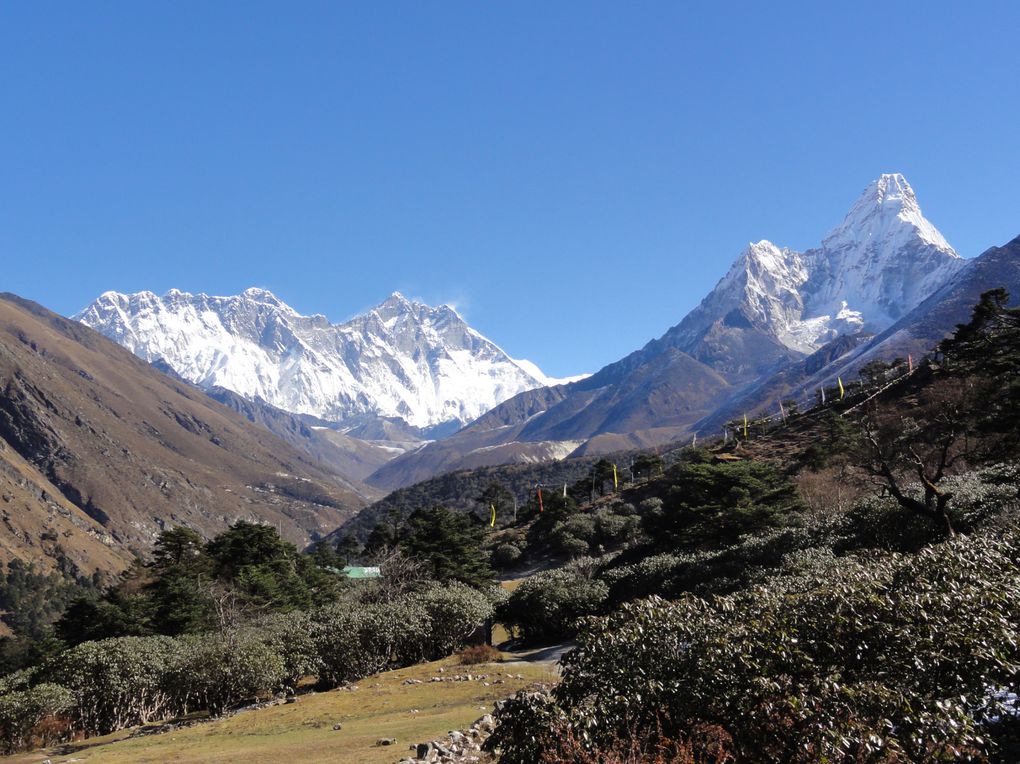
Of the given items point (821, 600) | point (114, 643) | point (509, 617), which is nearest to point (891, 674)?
point (821, 600)

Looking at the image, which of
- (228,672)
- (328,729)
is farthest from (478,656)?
(328,729)

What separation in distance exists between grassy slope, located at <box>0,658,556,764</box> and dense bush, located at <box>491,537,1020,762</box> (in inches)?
301

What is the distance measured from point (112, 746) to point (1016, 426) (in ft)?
114

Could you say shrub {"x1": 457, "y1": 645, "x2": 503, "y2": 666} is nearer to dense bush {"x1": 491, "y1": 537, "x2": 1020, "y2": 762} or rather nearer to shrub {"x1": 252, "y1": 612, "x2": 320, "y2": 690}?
shrub {"x1": 252, "y1": 612, "x2": 320, "y2": 690}

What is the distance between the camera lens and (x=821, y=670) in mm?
7719

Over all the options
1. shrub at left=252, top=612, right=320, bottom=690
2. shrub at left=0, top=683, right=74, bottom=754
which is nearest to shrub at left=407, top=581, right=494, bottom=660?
shrub at left=252, top=612, right=320, bottom=690

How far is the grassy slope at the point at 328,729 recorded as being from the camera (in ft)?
52.8

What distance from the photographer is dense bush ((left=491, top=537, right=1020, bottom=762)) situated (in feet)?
21.3

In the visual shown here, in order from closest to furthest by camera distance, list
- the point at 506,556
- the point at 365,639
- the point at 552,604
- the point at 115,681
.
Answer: the point at 115,681, the point at 365,639, the point at 552,604, the point at 506,556

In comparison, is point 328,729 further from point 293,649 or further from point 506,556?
point 506,556

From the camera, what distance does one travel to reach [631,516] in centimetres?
8050

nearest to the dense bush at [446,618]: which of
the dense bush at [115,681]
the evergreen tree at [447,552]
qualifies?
the dense bush at [115,681]

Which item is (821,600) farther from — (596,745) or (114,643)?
(114,643)

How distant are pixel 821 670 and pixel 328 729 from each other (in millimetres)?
15778
